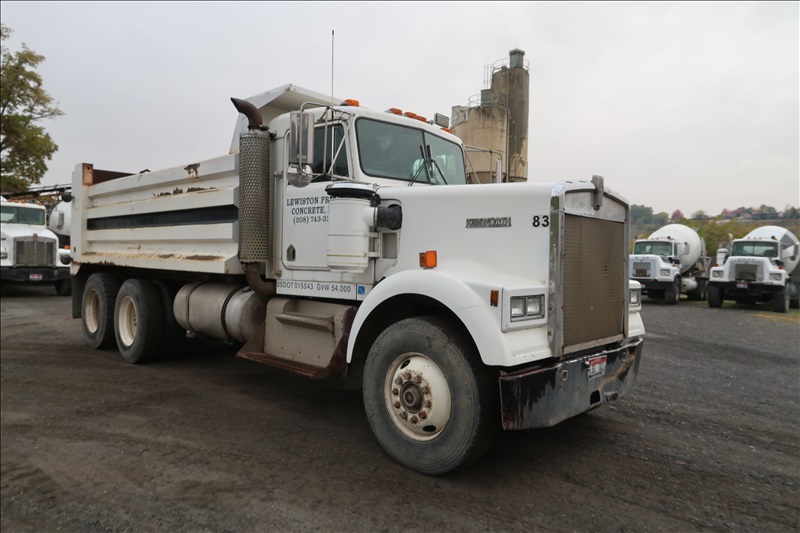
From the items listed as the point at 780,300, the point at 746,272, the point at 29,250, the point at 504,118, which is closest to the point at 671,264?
the point at 746,272

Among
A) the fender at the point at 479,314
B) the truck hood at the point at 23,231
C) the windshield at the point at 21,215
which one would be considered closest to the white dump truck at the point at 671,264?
the fender at the point at 479,314

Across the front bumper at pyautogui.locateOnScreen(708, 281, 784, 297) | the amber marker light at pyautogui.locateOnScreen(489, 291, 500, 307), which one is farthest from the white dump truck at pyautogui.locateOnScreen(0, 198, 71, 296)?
the front bumper at pyautogui.locateOnScreen(708, 281, 784, 297)

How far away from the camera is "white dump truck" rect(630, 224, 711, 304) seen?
57.6 ft

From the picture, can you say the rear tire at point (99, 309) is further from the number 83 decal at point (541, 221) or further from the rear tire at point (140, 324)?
the number 83 decal at point (541, 221)

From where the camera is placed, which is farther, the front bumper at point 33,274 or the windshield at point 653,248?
the windshield at point 653,248

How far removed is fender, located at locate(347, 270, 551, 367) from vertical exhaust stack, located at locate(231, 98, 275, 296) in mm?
1886

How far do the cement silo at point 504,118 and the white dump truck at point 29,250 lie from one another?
49.3 ft

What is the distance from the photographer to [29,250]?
50.2ft

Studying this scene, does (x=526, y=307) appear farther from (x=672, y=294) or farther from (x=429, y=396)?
(x=672, y=294)

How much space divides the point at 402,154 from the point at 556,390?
2.54 metres

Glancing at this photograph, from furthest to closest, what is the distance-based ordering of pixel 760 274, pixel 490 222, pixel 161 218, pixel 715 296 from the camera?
pixel 715 296 < pixel 760 274 < pixel 161 218 < pixel 490 222

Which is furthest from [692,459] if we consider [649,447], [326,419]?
[326,419]

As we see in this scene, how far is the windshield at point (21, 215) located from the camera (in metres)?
15.9

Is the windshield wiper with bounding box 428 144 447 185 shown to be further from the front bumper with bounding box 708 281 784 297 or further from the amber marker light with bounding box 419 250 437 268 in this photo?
the front bumper with bounding box 708 281 784 297
